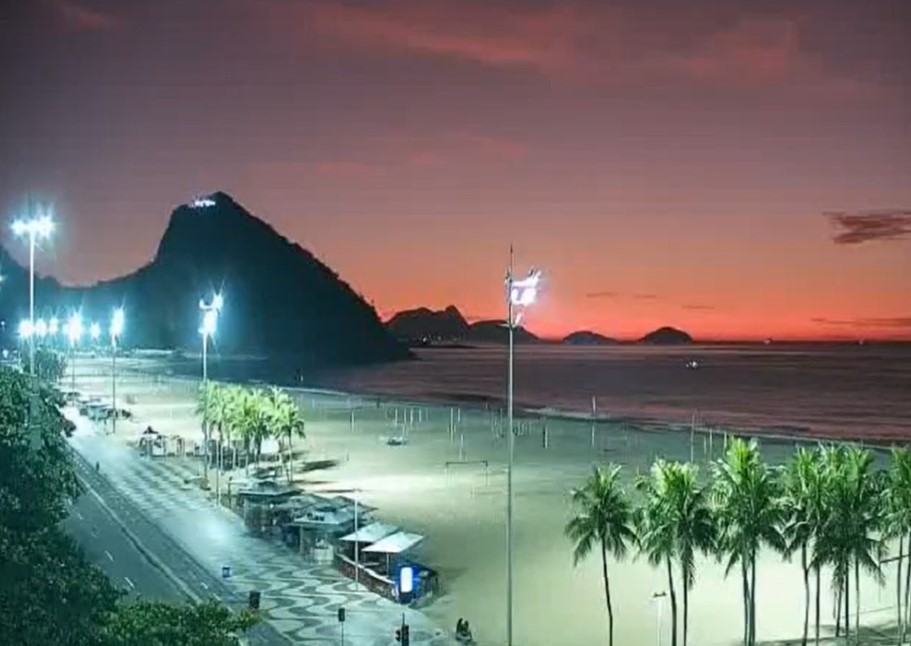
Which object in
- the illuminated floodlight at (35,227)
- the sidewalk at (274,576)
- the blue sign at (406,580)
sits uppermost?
the illuminated floodlight at (35,227)

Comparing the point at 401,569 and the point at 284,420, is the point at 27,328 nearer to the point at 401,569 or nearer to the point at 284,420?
the point at 284,420

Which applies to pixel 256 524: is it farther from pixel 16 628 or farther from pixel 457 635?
pixel 16 628

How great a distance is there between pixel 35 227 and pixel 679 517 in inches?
817

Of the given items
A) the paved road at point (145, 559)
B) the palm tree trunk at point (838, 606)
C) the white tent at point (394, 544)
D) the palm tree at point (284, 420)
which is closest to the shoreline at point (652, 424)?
the palm tree at point (284, 420)

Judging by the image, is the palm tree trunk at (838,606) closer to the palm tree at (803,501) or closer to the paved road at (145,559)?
the palm tree at (803,501)

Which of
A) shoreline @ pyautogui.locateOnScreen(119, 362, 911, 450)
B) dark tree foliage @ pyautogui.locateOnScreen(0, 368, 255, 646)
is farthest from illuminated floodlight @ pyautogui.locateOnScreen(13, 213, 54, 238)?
shoreline @ pyautogui.locateOnScreen(119, 362, 911, 450)

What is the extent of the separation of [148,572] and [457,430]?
2433 inches

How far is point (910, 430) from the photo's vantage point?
103438 millimetres

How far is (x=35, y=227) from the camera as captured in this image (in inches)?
1390

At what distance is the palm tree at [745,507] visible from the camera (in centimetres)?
2953

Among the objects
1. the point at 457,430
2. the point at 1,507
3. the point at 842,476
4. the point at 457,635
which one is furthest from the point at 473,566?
the point at 457,430

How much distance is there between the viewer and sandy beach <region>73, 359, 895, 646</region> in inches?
1384

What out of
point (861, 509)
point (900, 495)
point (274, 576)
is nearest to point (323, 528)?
point (274, 576)

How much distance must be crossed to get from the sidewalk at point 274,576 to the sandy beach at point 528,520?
1973mm
